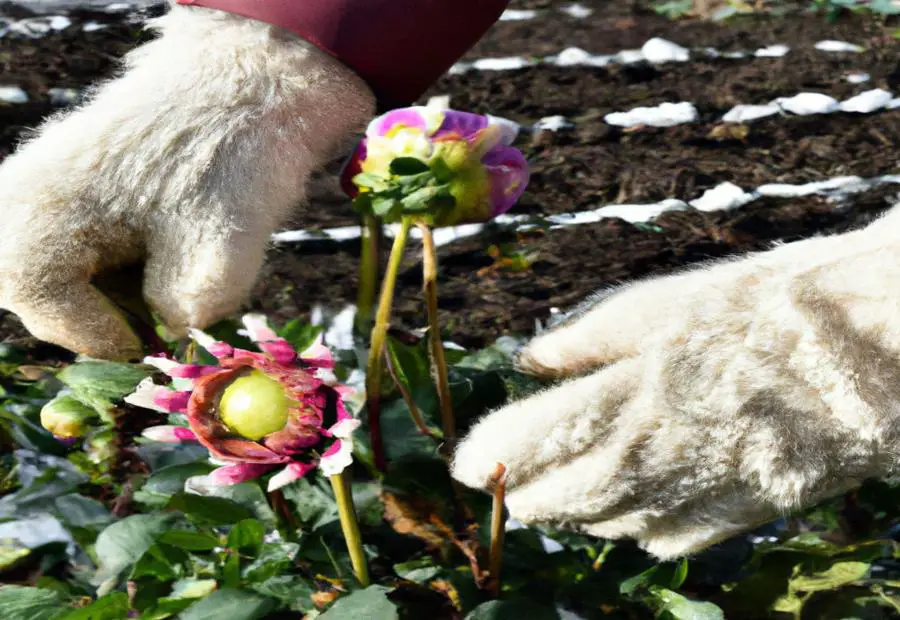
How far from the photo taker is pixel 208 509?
39.6 inches

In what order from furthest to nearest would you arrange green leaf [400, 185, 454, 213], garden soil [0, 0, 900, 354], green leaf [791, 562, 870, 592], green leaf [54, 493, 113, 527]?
garden soil [0, 0, 900, 354] < green leaf [54, 493, 113, 527] < green leaf [791, 562, 870, 592] < green leaf [400, 185, 454, 213]

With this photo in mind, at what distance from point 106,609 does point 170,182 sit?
0.41 m

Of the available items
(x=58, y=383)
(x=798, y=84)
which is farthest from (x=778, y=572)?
(x=798, y=84)

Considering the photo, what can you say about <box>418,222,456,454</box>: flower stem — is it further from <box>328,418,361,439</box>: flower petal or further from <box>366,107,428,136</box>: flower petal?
<box>328,418,361,439</box>: flower petal

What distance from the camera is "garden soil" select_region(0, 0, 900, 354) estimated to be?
187cm

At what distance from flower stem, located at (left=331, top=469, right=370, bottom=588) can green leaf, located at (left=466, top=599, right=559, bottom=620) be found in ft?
0.36

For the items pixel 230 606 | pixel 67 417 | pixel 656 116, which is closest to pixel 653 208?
pixel 656 116

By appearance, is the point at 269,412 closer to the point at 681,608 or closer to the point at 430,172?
the point at 430,172

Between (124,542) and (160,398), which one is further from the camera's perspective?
(124,542)

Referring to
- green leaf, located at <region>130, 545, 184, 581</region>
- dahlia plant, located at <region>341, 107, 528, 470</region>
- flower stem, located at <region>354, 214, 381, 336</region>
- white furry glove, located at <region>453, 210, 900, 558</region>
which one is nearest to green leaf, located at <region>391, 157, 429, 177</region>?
dahlia plant, located at <region>341, 107, 528, 470</region>

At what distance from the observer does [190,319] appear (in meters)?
0.96

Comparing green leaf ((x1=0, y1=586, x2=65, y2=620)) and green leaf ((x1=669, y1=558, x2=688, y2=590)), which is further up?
green leaf ((x1=669, y1=558, x2=688, y2=590))

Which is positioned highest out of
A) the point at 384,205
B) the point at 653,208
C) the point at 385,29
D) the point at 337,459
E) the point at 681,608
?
the point at 385,29

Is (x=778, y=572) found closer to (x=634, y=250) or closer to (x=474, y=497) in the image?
(x=474, y=497)
